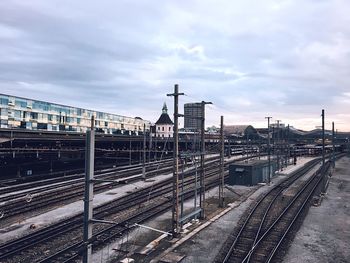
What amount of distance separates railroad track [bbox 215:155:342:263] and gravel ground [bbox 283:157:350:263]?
0.95 m

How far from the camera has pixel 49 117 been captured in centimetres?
6172

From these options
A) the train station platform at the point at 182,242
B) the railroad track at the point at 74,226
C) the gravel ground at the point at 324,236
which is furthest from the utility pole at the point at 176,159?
the gravel ground at the point at 324,236

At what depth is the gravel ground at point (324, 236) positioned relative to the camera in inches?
652

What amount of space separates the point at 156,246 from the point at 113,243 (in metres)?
2.52

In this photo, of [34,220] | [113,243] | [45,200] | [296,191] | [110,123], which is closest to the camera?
[113,243]

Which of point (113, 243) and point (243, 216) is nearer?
point (113, 243)

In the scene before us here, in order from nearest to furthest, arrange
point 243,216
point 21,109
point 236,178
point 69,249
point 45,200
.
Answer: point 69,249
point 243,216
point 45,200
point 236,178
point 21,109

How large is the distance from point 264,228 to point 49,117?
51.2 m

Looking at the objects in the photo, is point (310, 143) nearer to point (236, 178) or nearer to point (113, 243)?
point (236, 178)

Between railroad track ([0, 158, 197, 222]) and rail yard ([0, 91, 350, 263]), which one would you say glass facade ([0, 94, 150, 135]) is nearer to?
rail yard ([0, 91, 350, 263])

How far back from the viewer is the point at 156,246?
17.6m

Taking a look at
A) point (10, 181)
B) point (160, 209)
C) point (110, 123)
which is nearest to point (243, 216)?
point (160, 209)

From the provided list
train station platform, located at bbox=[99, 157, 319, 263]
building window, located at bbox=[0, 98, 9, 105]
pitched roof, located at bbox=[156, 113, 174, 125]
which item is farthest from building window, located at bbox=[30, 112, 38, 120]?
pitched roof, located at bbox=[156, 113, 174, 125]

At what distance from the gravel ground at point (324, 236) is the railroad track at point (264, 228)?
0.95 metres
